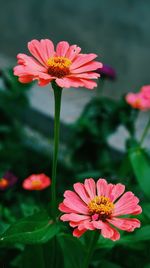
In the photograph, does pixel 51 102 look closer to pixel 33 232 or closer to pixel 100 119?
pixel 100 119

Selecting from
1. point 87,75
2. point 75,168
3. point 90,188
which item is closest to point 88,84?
point 87,75

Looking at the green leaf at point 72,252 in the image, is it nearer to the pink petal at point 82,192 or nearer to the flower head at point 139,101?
the pink petal at point 82,192

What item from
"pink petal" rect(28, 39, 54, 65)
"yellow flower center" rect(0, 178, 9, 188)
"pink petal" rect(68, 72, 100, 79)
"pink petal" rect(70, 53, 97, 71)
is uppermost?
"yellow flower center" rect(0, 178, 9, 188)

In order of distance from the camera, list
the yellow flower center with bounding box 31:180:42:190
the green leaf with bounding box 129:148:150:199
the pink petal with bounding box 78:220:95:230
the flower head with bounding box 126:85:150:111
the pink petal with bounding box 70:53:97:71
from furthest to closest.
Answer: the flower head with bounding box 126:85:150:111 < the yellow flower center with bounding box 31:180:42:190 < the green leaf with bounding box 129:148:150:199 < the pink petal with bounding box 70:53:97:71 < the pink petal with bounding box 78:220:95:230

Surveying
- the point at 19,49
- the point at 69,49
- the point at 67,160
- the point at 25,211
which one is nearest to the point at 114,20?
the point at 19,49

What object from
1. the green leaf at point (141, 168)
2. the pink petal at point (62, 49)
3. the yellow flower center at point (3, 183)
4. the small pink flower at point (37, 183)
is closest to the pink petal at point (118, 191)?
the pink petal at point (62, 49)

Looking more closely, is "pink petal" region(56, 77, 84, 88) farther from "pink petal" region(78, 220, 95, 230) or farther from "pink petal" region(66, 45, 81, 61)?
"pink petal" region(78, 220, 95, 230)

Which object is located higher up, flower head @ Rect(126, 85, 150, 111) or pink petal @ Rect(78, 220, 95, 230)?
flower head @ Rect(126, 85, 150, 111)

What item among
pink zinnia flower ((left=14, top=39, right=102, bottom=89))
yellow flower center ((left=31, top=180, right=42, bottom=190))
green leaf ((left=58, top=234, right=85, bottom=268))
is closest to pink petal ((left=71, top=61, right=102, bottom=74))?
pink zinnia flower ((left=14, top=39, right=102, bottom=89))
